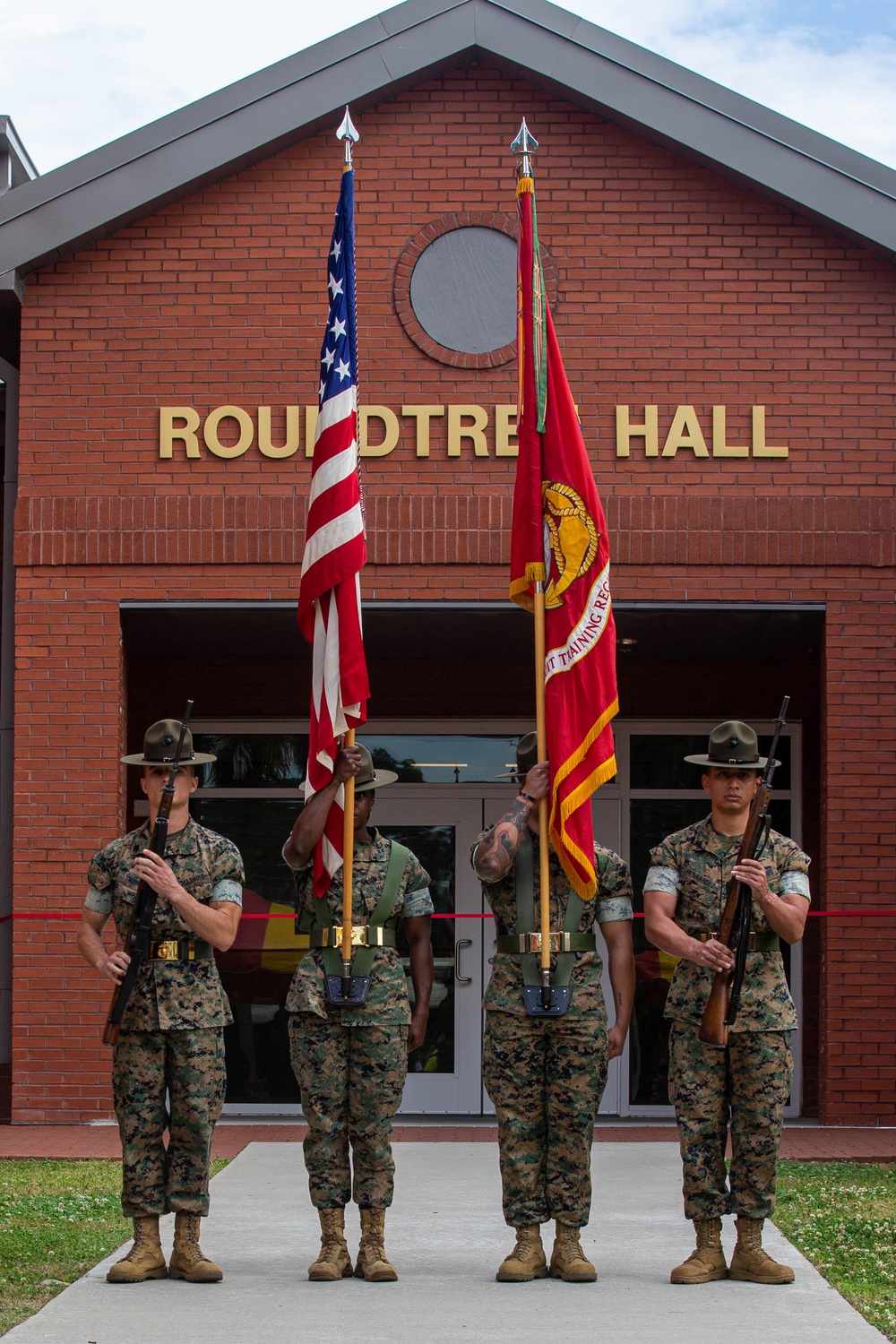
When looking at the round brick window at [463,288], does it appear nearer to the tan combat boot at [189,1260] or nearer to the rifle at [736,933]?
the rifle at [736,933]

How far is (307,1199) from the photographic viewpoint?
7707 mm

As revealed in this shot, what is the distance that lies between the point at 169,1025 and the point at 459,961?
5.99 m

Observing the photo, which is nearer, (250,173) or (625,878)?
(625,878)

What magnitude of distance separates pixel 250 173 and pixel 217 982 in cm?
606

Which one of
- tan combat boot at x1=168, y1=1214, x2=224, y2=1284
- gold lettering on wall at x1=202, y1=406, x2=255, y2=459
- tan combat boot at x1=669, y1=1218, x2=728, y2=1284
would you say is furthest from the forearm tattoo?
gold lettering on wall at x1=202, y1=406, x2=255, y2=459

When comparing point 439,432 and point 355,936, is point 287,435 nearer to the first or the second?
point 439,432

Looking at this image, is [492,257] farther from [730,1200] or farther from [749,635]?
[730,1200]

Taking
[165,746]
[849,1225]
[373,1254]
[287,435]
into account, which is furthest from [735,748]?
[287,435]

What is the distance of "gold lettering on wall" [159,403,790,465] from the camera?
10180 millimetres

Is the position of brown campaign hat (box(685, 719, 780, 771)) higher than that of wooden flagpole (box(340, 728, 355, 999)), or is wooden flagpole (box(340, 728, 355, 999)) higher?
brown campaign hat (box(685, 719, 780, 771))

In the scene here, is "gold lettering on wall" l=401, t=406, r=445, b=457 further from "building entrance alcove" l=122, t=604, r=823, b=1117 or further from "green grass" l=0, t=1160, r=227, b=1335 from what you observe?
"green grass" l=0, t=1160, r=227, b=1335

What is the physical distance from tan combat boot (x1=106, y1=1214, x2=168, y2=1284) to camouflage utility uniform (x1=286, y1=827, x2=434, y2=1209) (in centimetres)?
57

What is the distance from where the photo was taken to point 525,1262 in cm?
576

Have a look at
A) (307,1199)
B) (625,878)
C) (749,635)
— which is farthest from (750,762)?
(749,635)
